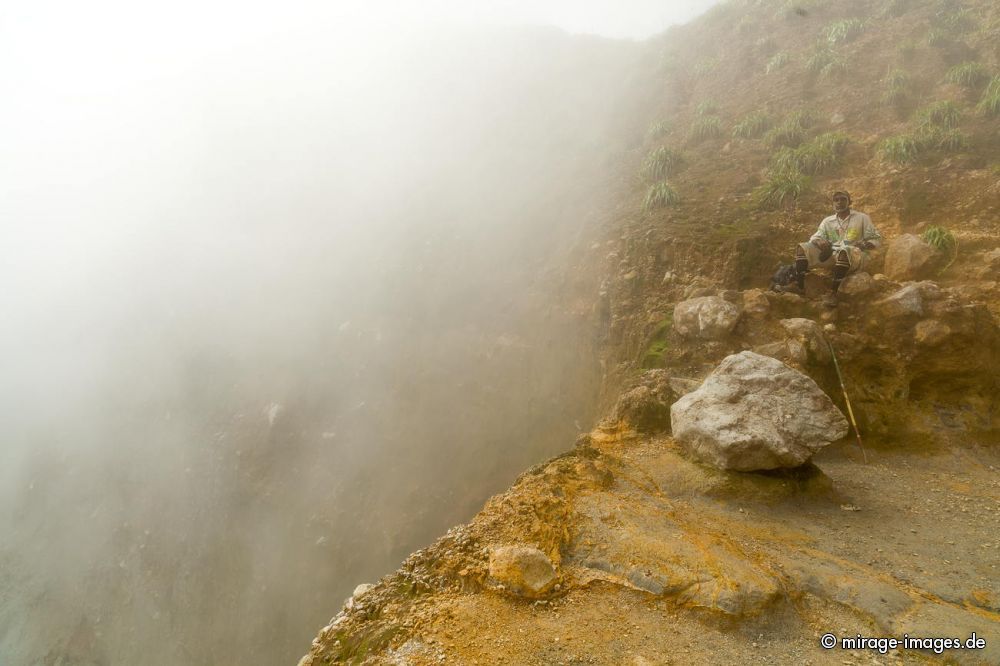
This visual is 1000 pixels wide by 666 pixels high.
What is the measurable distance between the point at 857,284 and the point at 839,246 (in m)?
0.52

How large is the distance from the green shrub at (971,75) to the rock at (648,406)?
8.56 meters

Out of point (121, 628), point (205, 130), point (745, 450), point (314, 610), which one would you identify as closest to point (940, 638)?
point (745, 450)

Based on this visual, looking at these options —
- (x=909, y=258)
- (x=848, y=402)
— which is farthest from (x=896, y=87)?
(x=848, y=402)

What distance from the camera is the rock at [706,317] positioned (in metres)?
6.03

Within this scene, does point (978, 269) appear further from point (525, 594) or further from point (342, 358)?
point (342, 358)

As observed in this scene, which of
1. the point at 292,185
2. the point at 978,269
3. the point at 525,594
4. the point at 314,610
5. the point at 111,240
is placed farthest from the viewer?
the point at 111,240

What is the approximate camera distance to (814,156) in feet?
27.5

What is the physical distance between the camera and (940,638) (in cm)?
260

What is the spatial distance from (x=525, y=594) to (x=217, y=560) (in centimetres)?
917

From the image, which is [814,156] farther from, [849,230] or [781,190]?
[849,230]

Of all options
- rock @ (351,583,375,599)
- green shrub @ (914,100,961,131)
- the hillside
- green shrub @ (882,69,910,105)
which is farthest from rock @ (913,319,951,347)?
green shrub @ (882,69,910,105)

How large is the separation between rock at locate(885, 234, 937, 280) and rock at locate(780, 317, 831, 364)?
1.36 m

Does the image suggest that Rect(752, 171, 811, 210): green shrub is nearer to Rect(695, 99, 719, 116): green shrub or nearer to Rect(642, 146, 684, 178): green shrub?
Rect(642, 146, 684, 178): green shrub

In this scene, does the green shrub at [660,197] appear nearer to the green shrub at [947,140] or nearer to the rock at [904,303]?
the green shrub at [947,140]
